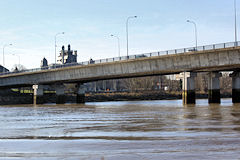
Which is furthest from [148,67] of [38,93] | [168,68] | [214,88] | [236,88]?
[38,93]

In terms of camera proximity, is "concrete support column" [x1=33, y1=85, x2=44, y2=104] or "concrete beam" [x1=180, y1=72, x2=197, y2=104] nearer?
"concrete beam" [x1=180, y1=72, x2=197, y2=104]

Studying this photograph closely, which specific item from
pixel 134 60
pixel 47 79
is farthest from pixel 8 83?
pixel 134 60

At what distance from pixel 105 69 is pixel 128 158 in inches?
2406

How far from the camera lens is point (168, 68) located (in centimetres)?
5997

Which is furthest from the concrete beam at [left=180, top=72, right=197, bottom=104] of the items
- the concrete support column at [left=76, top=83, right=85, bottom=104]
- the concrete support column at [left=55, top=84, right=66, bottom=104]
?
the concrete support column at [left=55, top=84, right=66, bottom=104]

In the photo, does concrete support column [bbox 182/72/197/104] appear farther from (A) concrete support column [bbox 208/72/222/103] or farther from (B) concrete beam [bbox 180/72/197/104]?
(A) concrete support column [bbox 208/72/222/103]

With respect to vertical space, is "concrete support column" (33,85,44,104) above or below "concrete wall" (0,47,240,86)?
below

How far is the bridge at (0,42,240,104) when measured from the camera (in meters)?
54.1

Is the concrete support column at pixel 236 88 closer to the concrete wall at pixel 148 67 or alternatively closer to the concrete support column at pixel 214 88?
the concrete support column at pixel 214 88

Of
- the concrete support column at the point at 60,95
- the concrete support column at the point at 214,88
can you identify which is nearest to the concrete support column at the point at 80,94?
the concrete support column at the point at 60,95

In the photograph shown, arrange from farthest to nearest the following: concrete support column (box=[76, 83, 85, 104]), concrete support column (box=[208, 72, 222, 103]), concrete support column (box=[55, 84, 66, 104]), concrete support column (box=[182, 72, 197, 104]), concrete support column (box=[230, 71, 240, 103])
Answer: concrete support column (box=[76, 83, 85, 104])
concrete support column (box=[55, 84, 66, 104])
concrete support column (box=[230, 71, 240, 103])
concrete support column (box=[208, 72, 222, 103])
concrete support column (box=[182, 72, 197, 104])

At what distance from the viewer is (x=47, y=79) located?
270 feet

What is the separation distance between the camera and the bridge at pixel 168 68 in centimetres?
5406

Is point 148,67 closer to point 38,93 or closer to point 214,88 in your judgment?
point 214,88
